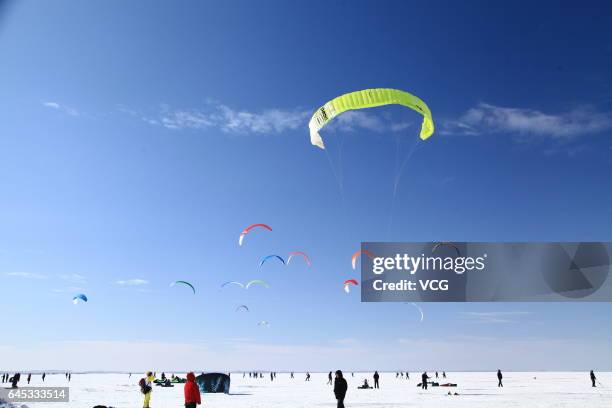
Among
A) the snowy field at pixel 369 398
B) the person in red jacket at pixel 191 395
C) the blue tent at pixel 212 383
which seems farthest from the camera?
the blue tent at pixel 212 383

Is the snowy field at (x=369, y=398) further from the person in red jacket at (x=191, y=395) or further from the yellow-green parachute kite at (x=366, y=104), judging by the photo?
the yellow-green parachute kite at (x=366, y=104)

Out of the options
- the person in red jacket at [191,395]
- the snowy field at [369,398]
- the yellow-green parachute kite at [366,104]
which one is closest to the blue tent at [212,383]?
the snowy field at [369,398]

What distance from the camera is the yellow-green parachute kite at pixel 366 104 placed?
52.9 ft

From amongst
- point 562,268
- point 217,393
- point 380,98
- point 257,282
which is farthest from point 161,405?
point 562,268

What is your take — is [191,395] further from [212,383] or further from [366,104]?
[212,383]

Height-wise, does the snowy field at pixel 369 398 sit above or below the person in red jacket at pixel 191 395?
below

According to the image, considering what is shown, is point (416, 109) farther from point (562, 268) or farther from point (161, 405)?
point (161, 405)

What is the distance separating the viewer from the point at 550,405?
71.7 feet

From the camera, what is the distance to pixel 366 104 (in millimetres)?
16172

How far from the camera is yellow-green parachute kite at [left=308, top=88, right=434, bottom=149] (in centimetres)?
1612

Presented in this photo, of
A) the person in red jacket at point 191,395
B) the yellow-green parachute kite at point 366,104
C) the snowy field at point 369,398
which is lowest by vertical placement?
the snowy field at point 369,398

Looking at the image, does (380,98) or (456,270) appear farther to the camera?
(456,270)

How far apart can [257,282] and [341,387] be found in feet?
63.9

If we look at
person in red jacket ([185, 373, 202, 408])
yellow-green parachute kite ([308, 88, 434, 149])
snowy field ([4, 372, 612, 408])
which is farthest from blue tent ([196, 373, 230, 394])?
person in red jacket ([185, 373, 202, 408])
